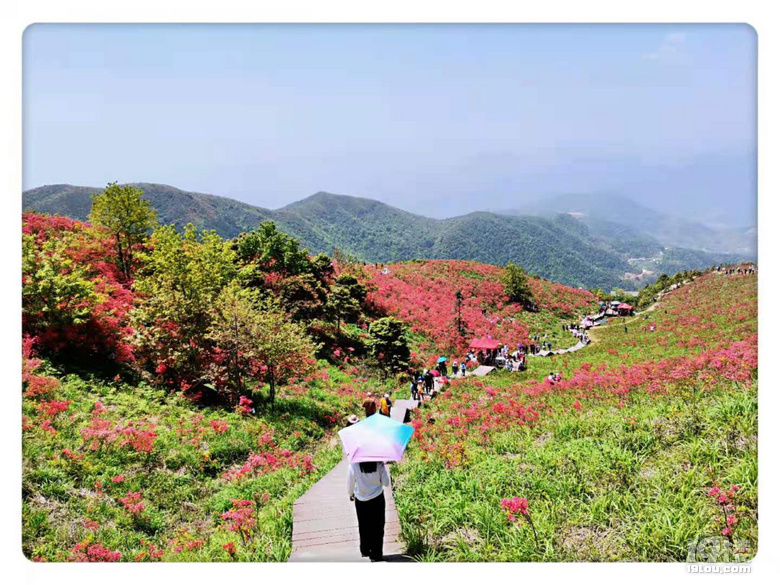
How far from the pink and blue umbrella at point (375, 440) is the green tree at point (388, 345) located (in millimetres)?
15989

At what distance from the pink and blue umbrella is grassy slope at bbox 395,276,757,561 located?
1.56 metres

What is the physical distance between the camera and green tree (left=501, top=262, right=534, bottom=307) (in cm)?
3847

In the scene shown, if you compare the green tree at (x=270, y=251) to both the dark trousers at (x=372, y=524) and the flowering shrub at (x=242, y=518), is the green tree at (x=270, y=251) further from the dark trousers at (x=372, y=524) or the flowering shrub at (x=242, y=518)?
the dark trousers at (x=372, y=524)

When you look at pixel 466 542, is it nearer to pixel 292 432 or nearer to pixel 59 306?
pixel 292 432

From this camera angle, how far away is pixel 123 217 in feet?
54.4

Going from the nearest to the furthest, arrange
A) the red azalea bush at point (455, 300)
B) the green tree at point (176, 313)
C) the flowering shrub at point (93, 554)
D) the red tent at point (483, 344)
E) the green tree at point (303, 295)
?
1. the flowering shrub at point (93, 554)
2. the green tree at point (176, 313)
3. the green tree at point (303, 295)
4. the red tent at point (483, 344)
5. the red azalea bush at point (455, 300)

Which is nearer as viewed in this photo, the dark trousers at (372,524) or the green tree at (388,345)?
the dark trousers at (372,524)

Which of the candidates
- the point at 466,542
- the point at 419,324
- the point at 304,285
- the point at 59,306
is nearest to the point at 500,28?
the point at 466,542

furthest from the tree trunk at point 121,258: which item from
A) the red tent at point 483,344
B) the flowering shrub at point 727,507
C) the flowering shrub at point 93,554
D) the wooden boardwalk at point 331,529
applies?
the red tent at point 483,344

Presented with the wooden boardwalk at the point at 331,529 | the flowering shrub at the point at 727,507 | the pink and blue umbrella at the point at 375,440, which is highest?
the pink and blue umbrella at the point at 375,440

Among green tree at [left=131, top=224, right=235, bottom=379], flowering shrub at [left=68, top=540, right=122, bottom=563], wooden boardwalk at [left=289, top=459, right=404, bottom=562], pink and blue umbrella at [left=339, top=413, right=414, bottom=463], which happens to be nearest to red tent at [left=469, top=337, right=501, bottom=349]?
green tree at [left=131, top=224, right=235, bottom=379]

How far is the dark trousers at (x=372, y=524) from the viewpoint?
425 cm

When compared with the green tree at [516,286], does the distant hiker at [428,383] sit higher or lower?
lower

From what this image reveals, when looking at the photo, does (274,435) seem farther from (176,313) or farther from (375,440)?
(375,440)
